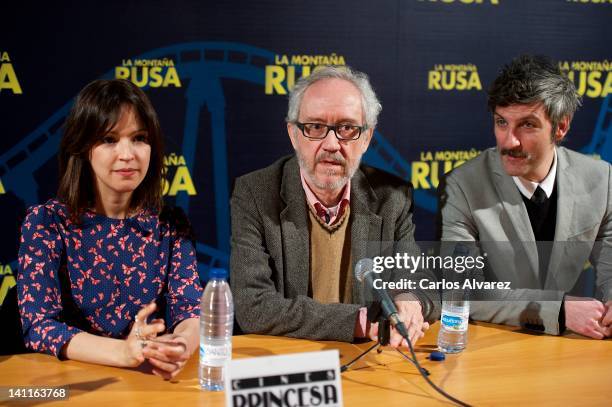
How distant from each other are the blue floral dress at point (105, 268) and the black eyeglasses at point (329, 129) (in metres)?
0.57

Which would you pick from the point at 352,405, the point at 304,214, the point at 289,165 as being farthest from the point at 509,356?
the point at 289,165

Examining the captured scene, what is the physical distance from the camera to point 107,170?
218cm

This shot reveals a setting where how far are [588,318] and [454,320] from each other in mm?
498

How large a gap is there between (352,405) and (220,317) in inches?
16.1

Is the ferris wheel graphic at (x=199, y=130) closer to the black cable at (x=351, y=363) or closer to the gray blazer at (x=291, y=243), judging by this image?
the gray blazer at (x=291, y=243)

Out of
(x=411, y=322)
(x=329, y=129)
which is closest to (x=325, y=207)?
(x=329, y=129)

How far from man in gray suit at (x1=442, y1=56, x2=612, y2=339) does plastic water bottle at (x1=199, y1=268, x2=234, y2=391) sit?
110cm

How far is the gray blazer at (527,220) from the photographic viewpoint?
8.91ft

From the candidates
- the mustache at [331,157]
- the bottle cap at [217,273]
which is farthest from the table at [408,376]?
the mustache at [331,157]

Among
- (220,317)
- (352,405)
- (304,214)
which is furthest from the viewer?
(304,214)

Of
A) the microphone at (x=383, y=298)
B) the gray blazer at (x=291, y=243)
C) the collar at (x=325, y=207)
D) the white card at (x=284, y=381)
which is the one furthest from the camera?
the collar at (x=325, y=207)

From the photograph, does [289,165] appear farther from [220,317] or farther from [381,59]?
[381,59]

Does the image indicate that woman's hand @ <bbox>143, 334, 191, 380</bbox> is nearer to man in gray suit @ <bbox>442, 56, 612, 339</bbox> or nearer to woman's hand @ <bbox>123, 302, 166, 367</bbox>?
woman's hand @ <bbox>123, 302, 166, 367</bbox>

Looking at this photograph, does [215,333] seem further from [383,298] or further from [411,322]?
[411,322]
